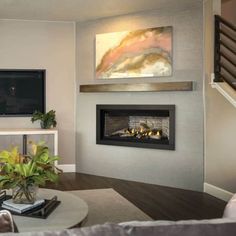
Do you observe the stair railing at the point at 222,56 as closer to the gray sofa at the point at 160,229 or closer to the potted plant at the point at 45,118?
the potted plant at the point at 45,118

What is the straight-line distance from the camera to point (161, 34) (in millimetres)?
5168

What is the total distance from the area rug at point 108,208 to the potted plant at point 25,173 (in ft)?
2.52

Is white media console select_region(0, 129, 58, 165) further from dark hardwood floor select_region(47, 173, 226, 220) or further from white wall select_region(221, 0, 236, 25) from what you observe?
white wall select_region(221, 0, 236, 25)

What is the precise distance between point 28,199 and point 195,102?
289 cm

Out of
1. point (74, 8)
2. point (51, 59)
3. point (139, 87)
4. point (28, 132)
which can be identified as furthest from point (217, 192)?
point (51, 59)

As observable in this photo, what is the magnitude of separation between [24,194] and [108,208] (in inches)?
58.6

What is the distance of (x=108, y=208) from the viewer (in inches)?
161

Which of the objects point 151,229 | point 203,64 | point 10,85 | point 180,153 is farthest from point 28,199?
point 10,85

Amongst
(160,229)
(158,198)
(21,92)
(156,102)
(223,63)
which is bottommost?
(158,198)

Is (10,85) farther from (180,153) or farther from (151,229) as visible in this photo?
(151,229)

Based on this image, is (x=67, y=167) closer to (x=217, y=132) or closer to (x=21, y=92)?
(x=21, y=92)

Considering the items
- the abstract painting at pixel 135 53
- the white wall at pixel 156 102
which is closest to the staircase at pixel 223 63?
the white wall at pixel 156 102

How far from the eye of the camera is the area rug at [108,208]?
3725mm

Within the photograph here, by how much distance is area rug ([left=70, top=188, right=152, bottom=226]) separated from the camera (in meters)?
3.72
